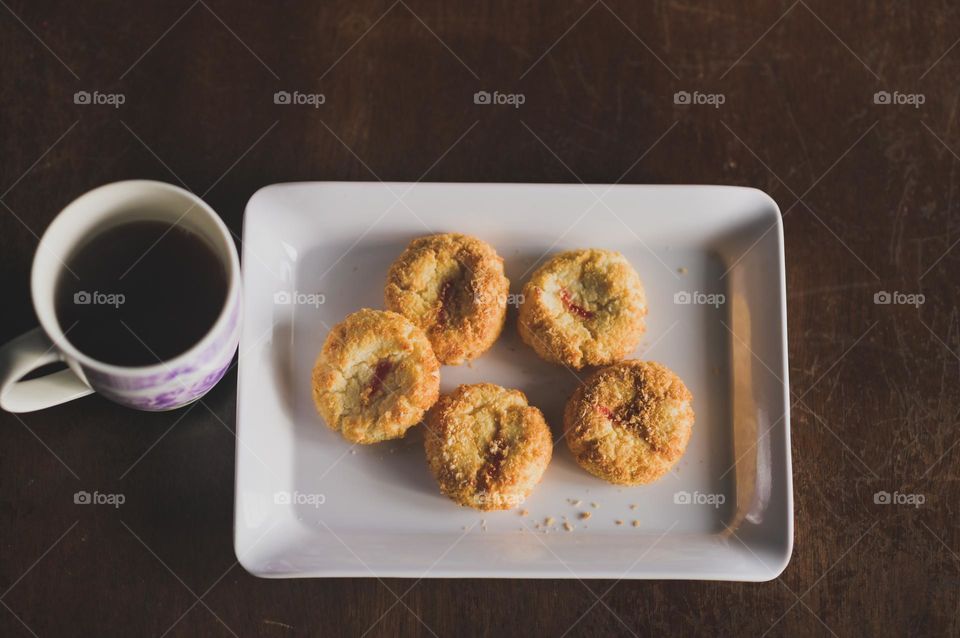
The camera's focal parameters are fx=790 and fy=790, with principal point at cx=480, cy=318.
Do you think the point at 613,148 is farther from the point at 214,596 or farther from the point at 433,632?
the point at 214,596

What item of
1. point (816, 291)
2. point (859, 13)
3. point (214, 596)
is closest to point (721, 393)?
point (816, 291)

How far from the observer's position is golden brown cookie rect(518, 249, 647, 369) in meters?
1.58

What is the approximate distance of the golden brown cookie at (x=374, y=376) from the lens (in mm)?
1521

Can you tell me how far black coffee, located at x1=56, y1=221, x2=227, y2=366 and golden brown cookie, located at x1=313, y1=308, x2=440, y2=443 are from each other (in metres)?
0.29

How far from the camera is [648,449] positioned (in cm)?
155

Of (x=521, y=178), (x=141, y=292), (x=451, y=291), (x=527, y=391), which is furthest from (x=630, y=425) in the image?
(x=141, y=292)

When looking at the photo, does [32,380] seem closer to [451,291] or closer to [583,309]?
[451,291]

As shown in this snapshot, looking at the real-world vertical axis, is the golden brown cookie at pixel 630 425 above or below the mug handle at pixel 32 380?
below

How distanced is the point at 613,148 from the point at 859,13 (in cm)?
67

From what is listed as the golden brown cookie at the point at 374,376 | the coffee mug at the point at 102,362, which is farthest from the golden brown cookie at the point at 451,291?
the coffee mug at the point at 102,362

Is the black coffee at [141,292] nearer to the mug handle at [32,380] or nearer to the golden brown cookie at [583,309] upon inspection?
the mug handle at [32,380]

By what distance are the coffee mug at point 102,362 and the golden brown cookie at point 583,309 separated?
582 millimetres

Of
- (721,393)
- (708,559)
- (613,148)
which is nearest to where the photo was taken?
(708,559)

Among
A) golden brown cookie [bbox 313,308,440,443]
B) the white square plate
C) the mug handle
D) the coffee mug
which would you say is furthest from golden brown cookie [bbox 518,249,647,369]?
the mug handle
